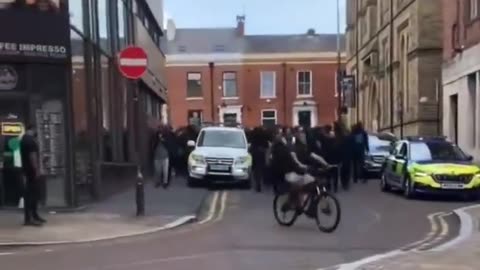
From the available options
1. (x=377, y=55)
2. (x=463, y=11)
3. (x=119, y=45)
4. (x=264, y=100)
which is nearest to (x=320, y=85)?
(x=264, y=100)

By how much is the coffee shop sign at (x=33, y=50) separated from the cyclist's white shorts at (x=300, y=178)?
504 cm

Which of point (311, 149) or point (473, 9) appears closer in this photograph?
point (311, 149)

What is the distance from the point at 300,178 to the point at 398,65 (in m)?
39.6

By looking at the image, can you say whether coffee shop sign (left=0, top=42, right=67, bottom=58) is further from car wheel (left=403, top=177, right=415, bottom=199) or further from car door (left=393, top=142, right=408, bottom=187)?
car door (left=393, top=142, right=408, bottom=187)

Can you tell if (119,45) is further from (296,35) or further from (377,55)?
(296,35)

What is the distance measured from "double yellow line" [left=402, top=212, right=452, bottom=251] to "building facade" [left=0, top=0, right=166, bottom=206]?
6.85 m

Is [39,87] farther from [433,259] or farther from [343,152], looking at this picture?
[343,152]

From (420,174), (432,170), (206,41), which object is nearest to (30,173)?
(420,174)

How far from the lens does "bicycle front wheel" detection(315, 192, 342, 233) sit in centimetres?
1537

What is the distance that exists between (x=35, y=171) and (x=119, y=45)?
37.7 ft

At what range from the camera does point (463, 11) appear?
37.4m

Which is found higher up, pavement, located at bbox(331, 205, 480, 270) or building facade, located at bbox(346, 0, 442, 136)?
building facade, located at bbox(346, 0, 442, 136)

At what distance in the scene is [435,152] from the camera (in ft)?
77.2

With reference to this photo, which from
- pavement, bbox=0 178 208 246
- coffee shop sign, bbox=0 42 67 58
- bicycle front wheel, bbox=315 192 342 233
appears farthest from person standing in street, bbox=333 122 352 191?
coffee shop sign, bbox=0 42 67 58
